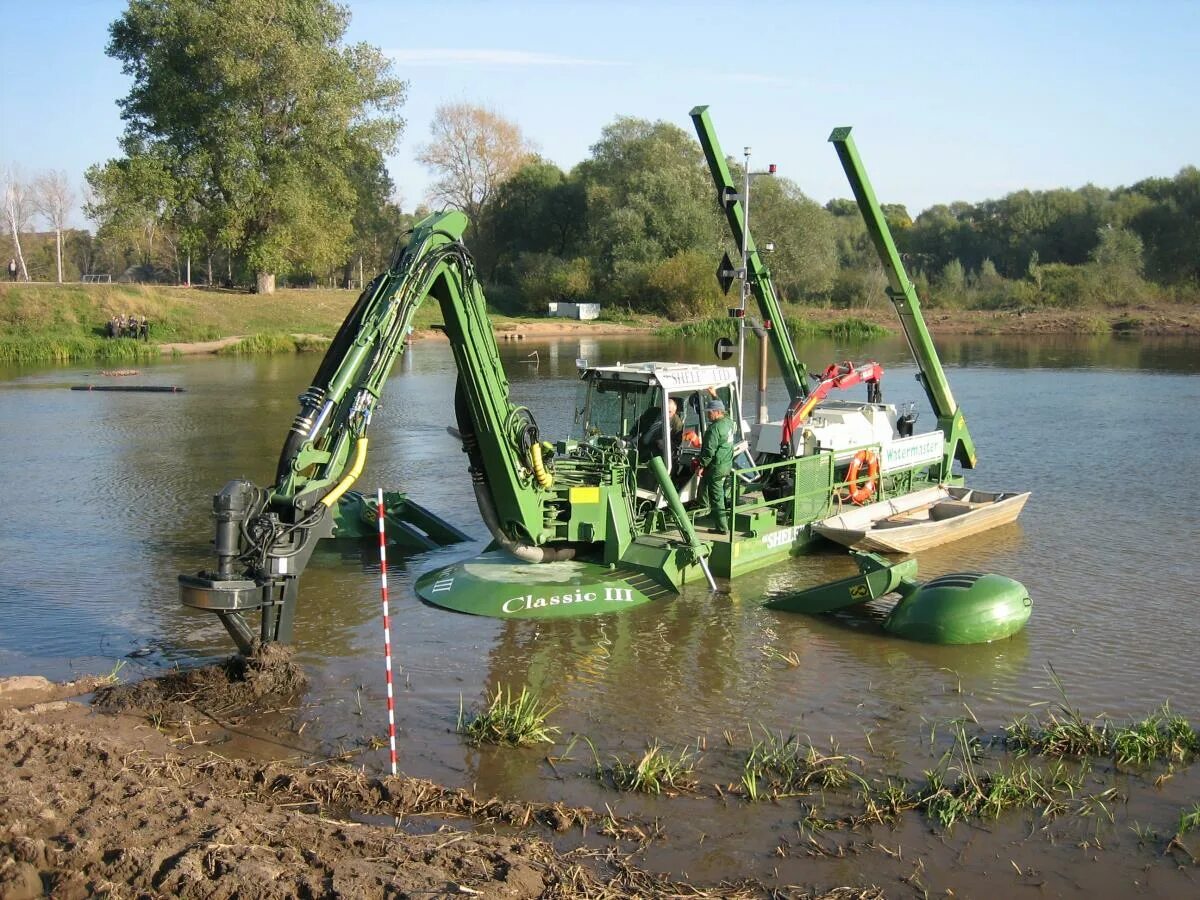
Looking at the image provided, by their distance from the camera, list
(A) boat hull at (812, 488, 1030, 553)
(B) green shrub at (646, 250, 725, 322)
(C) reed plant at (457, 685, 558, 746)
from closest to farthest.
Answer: (C) reed plant at (457, 685, 558, 746) → (A) boat hull at (812, 488, 1030, 553) → (B) green shrub at (646, 250, 725, 322)

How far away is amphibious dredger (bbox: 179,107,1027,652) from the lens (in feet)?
31.0

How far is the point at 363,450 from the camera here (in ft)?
31.7

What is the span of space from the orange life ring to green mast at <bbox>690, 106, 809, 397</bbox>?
173 cm

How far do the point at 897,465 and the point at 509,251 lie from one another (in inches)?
2675

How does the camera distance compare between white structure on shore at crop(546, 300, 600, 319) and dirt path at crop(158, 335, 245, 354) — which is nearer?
dirt path at crop(158, 335, 245, 354)

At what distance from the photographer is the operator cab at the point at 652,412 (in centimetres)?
1343

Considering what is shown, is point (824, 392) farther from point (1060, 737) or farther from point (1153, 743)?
point (1153, 743)

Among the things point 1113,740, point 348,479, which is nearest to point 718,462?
point 348,479

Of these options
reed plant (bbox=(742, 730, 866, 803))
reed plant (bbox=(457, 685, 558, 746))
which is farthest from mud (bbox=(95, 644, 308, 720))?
reed plant (bbox=(742, 730, 866, 803))

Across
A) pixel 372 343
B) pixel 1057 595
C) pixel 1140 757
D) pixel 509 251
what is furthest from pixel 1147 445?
pixel 509 251

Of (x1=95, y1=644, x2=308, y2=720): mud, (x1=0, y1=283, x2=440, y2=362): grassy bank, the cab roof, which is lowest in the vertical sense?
(x1=95, y1=644, x2=308, y2=720): mud

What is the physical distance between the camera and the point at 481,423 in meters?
11.4

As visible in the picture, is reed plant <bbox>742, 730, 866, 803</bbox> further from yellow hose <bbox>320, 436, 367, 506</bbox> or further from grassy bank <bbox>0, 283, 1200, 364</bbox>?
grassy bank <bbox>0, 283, 1200, 364</bbox>

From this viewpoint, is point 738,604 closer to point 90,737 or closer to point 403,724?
point 403,724
